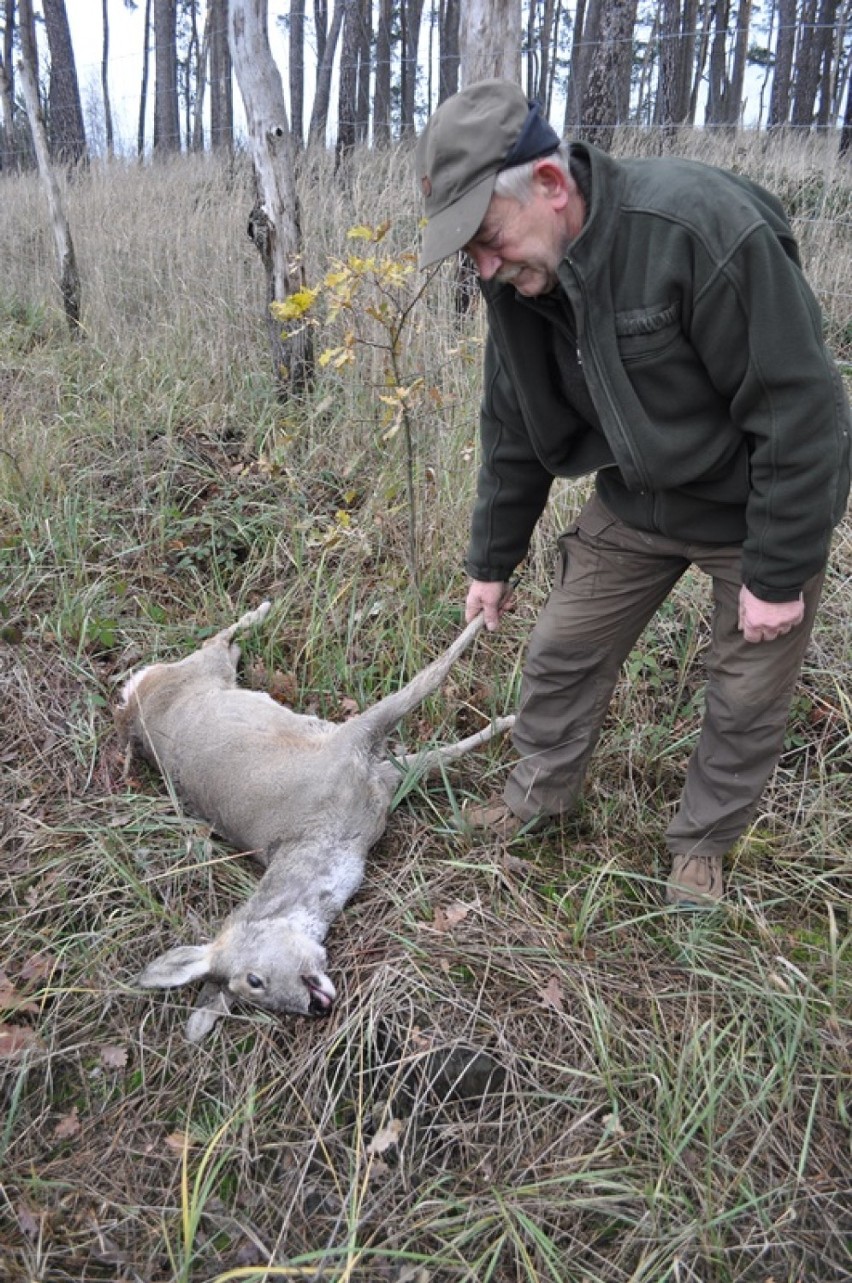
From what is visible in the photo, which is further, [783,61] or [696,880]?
[783,61]

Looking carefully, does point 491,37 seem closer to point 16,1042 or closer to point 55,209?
point 55,209

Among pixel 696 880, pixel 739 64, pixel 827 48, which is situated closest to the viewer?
pixel 696 880

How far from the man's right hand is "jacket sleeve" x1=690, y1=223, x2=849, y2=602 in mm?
1034

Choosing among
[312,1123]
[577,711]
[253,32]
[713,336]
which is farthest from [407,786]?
[253,32]

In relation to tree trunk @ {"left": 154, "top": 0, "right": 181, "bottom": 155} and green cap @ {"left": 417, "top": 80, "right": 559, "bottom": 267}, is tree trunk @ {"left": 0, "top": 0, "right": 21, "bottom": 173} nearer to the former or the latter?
tree trunk @ {"left": 154, "top": 0, "right": 181, "bottom": 155}

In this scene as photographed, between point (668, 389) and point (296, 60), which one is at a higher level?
point (296, 60)

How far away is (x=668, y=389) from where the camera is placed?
7.97ft

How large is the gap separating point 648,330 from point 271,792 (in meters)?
2.09

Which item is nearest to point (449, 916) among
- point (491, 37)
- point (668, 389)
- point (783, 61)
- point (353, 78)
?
point (668, 389)

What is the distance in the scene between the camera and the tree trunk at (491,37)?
184 inches

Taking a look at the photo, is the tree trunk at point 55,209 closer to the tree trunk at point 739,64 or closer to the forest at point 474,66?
the forest at point 474,66

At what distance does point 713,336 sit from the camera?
2.27m

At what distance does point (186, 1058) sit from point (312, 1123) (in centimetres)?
47

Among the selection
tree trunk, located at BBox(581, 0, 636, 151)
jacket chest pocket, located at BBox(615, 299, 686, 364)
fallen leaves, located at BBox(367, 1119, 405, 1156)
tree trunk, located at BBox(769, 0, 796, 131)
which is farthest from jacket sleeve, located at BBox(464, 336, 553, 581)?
tree trunk, located at BBox(769, 0, 796, 131)
